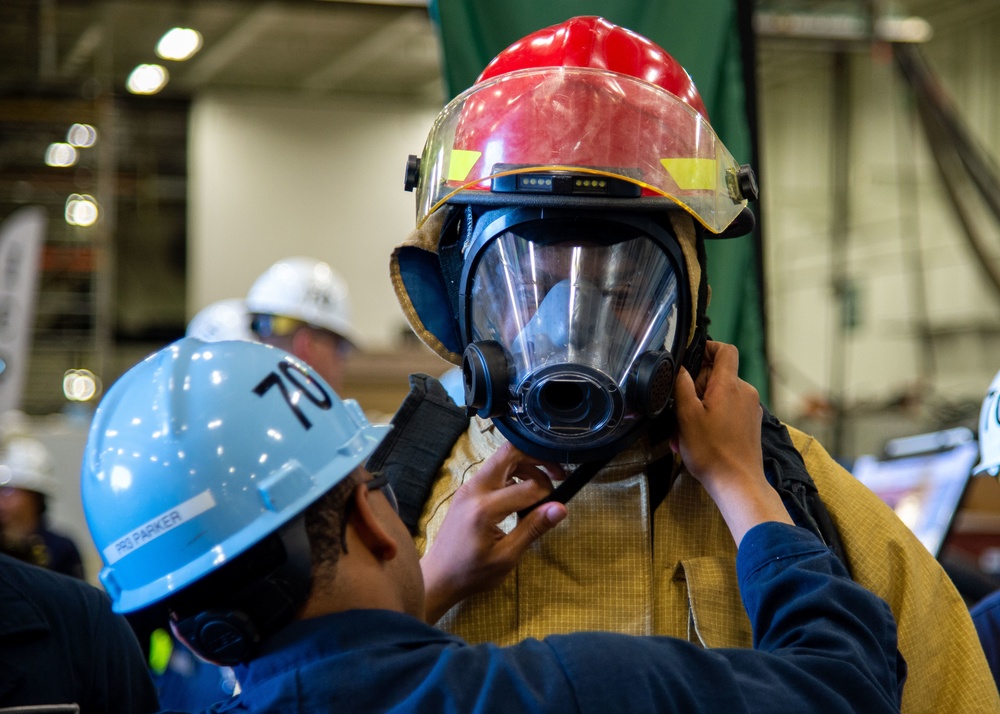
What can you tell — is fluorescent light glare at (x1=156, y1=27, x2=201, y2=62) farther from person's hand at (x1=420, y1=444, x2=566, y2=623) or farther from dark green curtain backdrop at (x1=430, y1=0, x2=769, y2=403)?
person's hand at (x1=420, y1=444, x2=566, y2=623)

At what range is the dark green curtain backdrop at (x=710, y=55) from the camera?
2.21 meters

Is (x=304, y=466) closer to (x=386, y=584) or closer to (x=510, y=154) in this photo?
(x=386, y=584)

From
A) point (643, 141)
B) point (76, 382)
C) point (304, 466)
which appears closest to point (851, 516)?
point (643, 141)

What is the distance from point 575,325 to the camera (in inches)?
58.0

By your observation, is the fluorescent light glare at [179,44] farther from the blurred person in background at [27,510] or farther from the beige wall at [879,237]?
the blurred person in background at [27,510]

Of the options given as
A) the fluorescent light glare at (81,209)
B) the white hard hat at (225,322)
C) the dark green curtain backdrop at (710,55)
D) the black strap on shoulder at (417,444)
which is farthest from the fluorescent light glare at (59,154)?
the black strap on shoulder at (417,444)

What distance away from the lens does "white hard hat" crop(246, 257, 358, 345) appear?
5.86 metres

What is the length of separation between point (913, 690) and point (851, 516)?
0.79 feet

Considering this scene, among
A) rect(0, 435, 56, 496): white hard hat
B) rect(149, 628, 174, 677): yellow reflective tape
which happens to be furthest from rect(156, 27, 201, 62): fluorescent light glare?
rect(149, 628, 174, 677): yellow reflective tape

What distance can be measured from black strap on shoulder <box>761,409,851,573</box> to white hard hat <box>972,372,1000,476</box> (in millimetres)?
1595

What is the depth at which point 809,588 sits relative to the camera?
53.7 inches

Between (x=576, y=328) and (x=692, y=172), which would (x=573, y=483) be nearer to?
(x=576, y=328)

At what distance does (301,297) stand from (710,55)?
3.94 m

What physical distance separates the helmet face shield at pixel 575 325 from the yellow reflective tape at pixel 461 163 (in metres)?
0.10
